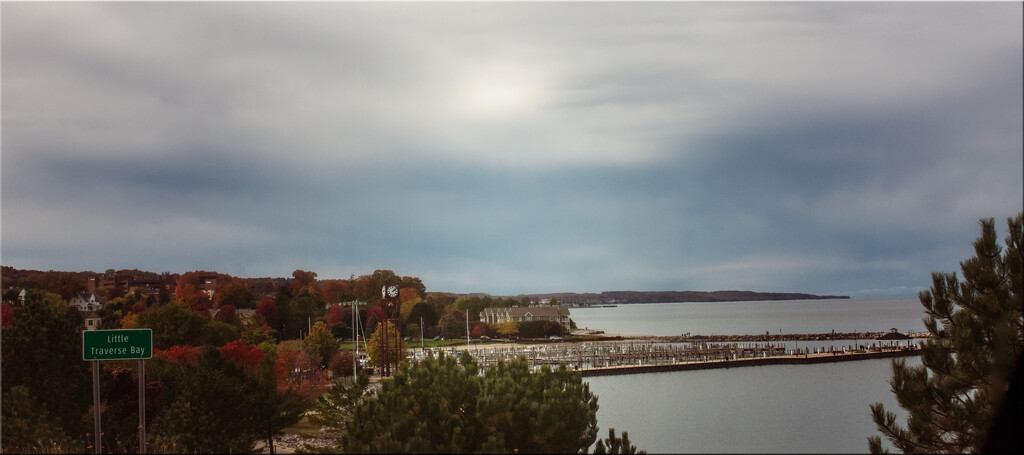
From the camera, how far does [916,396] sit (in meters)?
16.6

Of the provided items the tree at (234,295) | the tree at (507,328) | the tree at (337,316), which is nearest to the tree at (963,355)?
the tree at (337,316)

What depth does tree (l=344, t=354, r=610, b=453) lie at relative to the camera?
57.2 feet

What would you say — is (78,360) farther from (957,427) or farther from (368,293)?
(368,293)

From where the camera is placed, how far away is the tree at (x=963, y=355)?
1512 centimetres

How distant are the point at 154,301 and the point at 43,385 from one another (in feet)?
252

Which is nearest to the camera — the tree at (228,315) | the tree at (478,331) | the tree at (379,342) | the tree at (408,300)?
the tree at (379,342)

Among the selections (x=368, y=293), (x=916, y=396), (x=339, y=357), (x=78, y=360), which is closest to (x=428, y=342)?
(x=368, y=293)

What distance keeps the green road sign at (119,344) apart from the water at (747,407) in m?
18.4

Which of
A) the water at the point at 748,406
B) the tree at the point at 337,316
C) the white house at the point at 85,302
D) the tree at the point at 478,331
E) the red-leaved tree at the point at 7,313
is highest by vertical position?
the white house at the point at 85,302

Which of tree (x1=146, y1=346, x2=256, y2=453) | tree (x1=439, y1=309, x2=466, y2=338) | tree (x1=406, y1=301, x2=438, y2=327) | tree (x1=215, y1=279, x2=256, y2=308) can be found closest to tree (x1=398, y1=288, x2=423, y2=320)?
tree (x1=406, y1=301, x2=438, y2=327)

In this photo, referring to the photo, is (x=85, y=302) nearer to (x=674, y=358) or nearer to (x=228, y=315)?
(x=228, y=315)

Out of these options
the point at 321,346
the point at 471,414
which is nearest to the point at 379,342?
the point at 321,346

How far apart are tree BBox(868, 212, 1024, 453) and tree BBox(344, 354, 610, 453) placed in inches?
280

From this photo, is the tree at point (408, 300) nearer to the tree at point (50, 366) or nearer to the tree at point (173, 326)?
the tree at point (173, 326)
